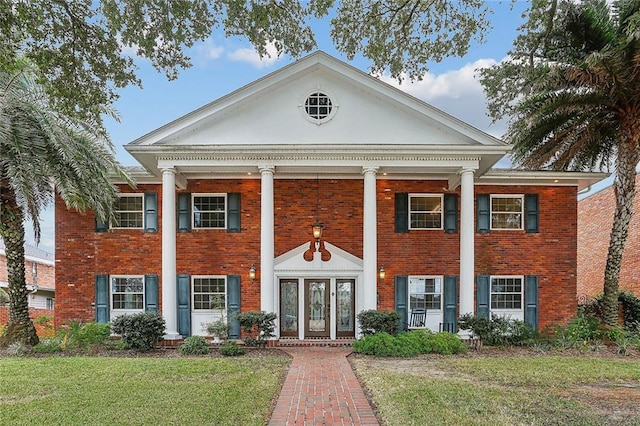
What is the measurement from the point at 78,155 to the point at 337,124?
22.4 ft

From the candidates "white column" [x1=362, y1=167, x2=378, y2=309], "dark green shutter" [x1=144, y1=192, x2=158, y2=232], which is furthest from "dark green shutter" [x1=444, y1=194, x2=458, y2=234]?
"dark green shutter" [x1=144, y1=192, x2=158, y2=232]

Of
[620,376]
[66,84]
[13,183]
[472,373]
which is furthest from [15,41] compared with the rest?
[620,376]

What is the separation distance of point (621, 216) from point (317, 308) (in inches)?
366

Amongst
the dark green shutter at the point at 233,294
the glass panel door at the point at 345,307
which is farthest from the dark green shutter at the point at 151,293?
the glass panel door at the point at 345,307

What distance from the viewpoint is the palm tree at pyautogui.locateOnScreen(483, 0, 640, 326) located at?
10572 millimetres

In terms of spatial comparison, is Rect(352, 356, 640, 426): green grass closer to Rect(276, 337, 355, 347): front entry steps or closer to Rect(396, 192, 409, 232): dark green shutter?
Rect(276, 337, 355, 347): front entry steps

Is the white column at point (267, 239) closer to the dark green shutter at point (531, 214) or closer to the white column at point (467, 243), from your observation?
the white column at point (467, 243)

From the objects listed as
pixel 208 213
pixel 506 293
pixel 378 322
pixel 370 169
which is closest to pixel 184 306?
pixel 208 213

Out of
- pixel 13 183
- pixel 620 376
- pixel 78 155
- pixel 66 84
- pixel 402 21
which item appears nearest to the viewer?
pixel 66 84

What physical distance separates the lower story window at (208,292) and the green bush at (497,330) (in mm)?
7155

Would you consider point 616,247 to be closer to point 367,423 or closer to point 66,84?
point 367,423

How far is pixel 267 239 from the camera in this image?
458 inches

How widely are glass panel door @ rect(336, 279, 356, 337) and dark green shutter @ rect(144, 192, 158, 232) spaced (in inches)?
239

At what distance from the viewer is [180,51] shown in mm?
7160
